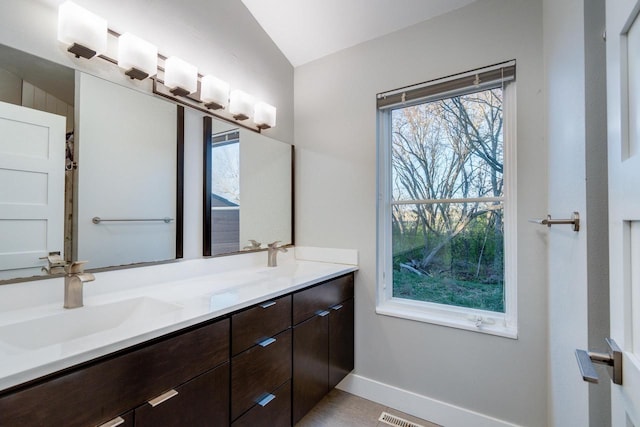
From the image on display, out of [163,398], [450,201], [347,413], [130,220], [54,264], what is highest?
[450,201]

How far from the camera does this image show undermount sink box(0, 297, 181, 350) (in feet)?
3.01

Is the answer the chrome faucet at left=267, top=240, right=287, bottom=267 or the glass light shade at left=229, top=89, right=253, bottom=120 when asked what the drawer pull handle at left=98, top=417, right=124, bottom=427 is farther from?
the glass light shade at left=229, top=89, right=253, bottom=120

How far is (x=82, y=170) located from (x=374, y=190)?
1.54 metres

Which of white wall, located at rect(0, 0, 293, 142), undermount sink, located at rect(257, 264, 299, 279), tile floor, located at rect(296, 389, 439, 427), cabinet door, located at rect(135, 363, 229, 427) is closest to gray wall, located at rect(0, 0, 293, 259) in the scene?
white wall, located at rect(0, 0, 293, 142)

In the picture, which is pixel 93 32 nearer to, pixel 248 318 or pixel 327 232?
pixel 248 318

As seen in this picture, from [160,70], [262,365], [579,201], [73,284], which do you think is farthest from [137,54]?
[579,201]

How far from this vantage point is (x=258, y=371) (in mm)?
1254

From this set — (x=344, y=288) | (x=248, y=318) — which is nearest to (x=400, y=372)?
(x=344, y=288)

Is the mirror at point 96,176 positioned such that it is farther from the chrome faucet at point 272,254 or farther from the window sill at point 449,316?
the window sill at point 449,316

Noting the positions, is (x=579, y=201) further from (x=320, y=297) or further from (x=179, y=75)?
(x=179, y=75)

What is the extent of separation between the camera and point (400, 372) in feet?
6.16

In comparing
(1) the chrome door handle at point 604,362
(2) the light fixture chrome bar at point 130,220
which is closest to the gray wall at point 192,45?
(2) the light fixture chrome bar at point 130,220

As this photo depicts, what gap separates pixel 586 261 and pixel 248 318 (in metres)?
1.15

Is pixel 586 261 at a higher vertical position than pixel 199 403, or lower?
higher
